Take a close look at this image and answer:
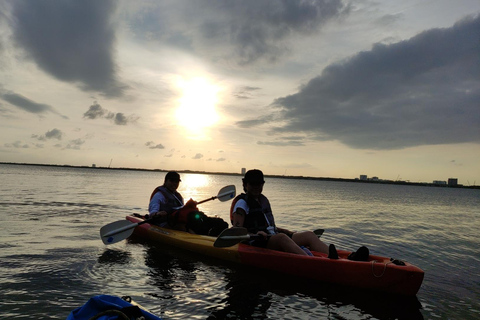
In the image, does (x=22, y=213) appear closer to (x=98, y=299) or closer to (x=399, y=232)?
(x=98, y=299)

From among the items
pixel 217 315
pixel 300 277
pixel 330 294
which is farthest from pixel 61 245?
pixel 330 294

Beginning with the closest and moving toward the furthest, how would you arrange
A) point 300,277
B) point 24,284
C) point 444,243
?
1. point 24,284
2. point 300,277
3. point 444,243

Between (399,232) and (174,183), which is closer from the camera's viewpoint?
(174,183)

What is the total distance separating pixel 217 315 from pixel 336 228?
10526mm

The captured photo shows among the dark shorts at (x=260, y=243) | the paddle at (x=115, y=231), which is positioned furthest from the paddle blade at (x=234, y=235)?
the paddle at (x=115, y=231)

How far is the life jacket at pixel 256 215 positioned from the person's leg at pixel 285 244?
0.33 meters

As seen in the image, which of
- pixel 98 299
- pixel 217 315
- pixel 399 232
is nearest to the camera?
pixel 98 299

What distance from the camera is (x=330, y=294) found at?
5336 millimetres

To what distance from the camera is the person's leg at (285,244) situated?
595cm

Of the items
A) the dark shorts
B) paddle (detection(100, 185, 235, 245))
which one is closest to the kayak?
the dark shorts

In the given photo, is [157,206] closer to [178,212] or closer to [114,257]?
[178,212]

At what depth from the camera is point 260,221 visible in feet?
20.6

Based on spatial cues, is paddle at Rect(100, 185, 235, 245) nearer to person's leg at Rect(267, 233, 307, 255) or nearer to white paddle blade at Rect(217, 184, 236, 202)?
white paddle blade at Rect(217, 184, 236, 202)

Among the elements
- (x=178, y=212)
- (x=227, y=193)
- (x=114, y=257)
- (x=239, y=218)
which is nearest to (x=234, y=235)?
(x=239, y=218)
